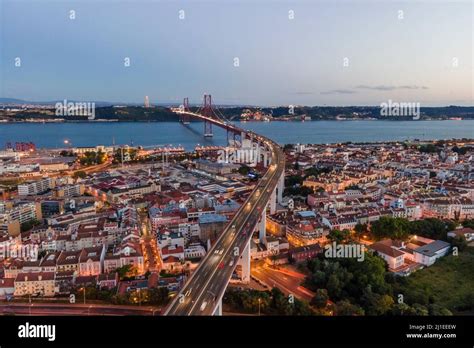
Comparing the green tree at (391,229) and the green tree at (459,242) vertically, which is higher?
the green tree at (391,229)

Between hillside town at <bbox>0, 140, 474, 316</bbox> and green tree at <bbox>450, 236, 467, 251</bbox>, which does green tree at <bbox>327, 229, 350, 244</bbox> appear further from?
green tree at <bbox>450, 236, 467, 251</bbox>

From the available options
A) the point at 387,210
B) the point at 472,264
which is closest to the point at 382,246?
the point at 472,264

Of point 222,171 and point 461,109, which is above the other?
point 461,109

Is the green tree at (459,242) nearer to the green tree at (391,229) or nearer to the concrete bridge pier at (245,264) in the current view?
the green tree at (391,229)

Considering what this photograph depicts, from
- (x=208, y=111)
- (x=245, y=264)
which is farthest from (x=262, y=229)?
(x=208, y=111)

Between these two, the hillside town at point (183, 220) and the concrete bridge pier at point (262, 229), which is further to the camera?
the concrete bridge pier at point (262, 229)

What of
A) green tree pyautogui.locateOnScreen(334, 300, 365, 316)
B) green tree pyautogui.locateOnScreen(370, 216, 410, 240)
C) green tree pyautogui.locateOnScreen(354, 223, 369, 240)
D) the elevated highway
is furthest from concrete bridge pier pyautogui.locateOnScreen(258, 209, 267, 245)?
green tree pyautogui.locateOnScreen(334, 300, 365, 316)

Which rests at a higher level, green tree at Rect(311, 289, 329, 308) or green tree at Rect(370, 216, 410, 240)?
green tree at Rect(370, 216, 410, 240)

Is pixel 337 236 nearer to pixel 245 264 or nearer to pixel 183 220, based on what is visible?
pixel 245 264

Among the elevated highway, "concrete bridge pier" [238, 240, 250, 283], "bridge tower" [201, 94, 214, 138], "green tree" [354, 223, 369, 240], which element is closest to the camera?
the elevated highway

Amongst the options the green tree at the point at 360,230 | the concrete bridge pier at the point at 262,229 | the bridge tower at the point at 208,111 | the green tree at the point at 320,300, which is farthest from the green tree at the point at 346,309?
the bridge tower at the point at 208,111
